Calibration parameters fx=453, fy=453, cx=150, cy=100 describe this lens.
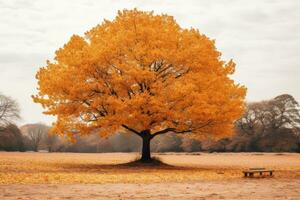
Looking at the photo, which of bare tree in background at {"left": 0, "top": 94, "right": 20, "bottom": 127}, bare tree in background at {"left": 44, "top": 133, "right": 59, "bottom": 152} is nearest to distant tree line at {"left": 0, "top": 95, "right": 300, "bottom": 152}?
bare tree in background at {"left": 0, "top": 94, "right": 20, "bottom": 127}

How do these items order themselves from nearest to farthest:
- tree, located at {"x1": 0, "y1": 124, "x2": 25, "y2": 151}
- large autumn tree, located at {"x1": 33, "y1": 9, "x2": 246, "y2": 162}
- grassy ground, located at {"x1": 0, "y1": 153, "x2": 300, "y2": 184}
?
grassy ground, located at {"x1": 0, "y1": 153, "x2": 300, "y2": 184} → large autumn tree, located at {"x1": 33, "y1": 9, "x2": 246, "y2": 162} → tree, located at {"x1": 0, "y1": 124, "x2": 25, "y2": 151}

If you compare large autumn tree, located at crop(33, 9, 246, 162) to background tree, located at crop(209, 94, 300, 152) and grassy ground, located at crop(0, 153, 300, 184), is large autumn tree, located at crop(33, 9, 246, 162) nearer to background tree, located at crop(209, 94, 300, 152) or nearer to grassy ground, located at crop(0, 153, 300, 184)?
grassy ground, located at crop(0, 153, 300, 184)

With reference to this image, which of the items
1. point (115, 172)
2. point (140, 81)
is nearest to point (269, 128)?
point (140, 81)

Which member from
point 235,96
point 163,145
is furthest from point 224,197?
point 163,145

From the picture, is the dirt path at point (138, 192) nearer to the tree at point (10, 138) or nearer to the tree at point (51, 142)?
the tree at point (10, 138)

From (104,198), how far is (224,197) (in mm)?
3592

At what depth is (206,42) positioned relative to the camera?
32.4 metres

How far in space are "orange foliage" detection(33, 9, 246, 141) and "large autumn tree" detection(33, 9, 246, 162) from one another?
6 cm

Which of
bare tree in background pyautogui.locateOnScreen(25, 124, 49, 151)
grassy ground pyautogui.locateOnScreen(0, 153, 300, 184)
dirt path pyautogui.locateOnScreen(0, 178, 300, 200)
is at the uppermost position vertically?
bare tree in background pyautogui.locateOnScreen(25, 124, 49, 151)

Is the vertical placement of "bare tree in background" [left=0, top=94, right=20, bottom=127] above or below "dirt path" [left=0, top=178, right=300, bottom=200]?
above

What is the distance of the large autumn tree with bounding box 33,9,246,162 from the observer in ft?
97.5

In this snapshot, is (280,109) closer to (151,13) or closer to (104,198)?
(151,13)

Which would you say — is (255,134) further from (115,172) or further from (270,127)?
(115,172)

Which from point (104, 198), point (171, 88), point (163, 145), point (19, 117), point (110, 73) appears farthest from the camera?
point (163, 145)
